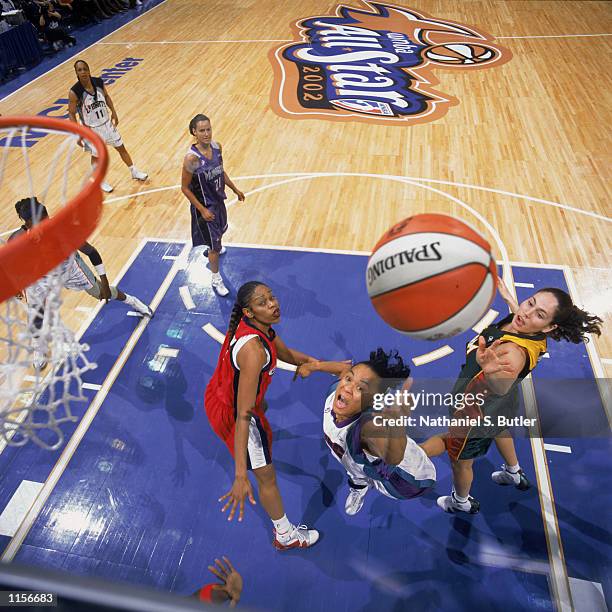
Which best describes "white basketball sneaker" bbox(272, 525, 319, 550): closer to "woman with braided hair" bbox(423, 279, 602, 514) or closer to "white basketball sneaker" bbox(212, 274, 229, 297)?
"woman with braided hair" bbox(423, 279, 602, 514)

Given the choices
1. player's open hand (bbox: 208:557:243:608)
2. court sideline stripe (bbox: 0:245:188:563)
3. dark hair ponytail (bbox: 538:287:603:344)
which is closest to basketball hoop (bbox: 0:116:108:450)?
court sideline stripe (bbox: 0:245:188:563)

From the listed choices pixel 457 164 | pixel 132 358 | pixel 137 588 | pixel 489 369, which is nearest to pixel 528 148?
pixel 457 164

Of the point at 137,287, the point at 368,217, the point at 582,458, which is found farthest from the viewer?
the point at 368,217

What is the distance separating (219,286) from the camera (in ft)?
16.3

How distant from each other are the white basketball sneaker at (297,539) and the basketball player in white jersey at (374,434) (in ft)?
1.65

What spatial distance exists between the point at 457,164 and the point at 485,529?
5.25 meters

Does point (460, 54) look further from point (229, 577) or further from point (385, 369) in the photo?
point (229, 577)

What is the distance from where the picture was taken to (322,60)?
10.4 m

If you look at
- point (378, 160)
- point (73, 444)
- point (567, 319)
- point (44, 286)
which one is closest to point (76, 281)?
point (44, 286)

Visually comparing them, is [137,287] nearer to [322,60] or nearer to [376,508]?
[376,508]

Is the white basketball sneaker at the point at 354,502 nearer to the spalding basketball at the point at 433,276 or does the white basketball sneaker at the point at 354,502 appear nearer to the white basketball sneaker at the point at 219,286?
the spalding basketball at the point at 433,276

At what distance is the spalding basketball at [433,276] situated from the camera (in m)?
2.42

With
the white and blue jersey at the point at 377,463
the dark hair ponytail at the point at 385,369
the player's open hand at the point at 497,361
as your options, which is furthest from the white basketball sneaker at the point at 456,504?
the dark hair ponytail at the point at 385,369

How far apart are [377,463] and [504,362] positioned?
2.86ft
